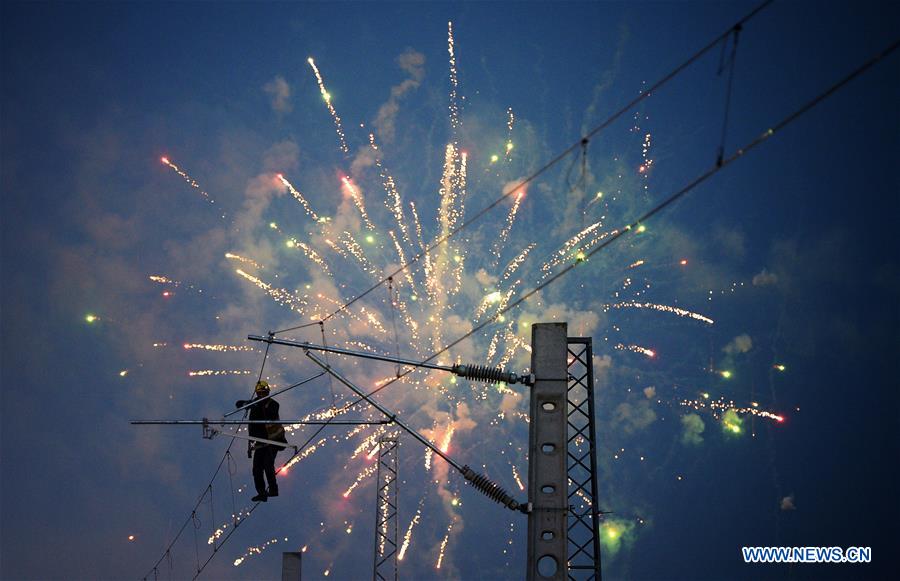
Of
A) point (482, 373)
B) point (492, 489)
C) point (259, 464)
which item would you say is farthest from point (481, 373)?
point (259, 464)

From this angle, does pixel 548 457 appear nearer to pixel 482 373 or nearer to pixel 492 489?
pixel 492 489

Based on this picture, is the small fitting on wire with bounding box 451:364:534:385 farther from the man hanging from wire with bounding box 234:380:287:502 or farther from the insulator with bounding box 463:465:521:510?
the man hanging from wire with bounding box 234:380:287:502

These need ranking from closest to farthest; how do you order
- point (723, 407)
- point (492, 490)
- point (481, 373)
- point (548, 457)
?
1. point (548, 457)
2. point (492, 490)
3. point (481, 373)
4. point (723, 407)

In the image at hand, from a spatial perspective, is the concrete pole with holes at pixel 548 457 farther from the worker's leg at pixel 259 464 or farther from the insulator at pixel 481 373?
the worker's leg at pixel 259 464

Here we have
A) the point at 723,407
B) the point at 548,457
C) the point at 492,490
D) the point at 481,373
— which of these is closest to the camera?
the point at 548,457

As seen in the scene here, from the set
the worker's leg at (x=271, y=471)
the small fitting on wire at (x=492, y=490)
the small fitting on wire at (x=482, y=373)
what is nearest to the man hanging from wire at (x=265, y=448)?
the worker's leg at (x=271, y=471)

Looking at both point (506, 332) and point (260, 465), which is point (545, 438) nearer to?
point (260, 465)

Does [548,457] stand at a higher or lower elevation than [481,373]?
lower

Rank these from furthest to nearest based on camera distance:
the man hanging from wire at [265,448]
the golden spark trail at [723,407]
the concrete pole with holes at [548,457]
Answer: the golden spark trail at [723,407], the man hanging from wire at [265,448], the concrete pole with holes at [548,457]

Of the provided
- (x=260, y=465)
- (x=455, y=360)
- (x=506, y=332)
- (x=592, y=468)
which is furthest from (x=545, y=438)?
(x=506, y=332)
